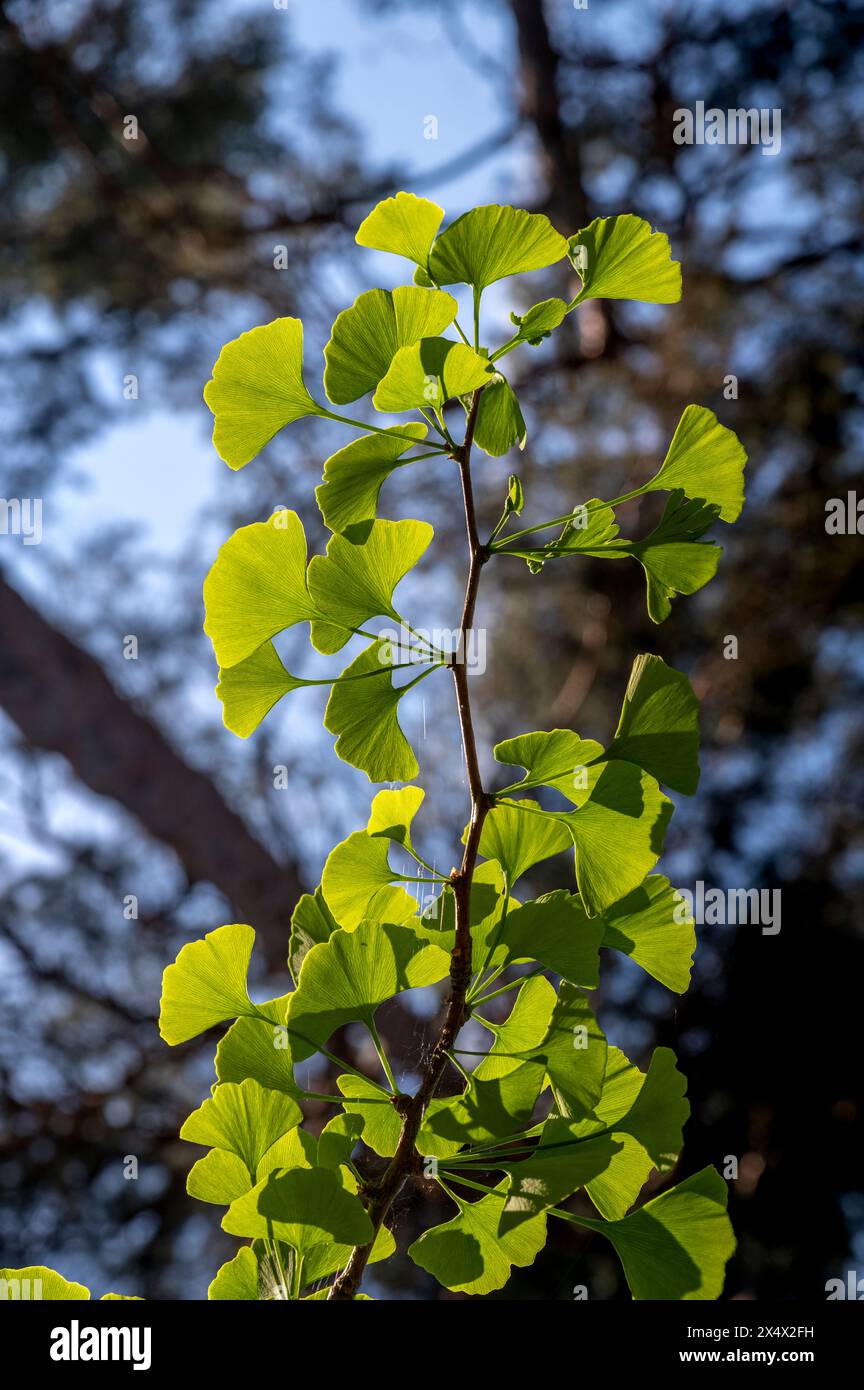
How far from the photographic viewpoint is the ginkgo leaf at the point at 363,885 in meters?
0.30

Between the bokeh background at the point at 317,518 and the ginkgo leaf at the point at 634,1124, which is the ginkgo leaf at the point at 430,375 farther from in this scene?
the bokeh background at the point at 317,518

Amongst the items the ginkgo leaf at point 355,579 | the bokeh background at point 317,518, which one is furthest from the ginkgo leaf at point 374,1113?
the bokeh background at point 317,518

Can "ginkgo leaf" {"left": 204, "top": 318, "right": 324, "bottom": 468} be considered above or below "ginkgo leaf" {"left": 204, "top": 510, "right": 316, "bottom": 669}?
Answer: above

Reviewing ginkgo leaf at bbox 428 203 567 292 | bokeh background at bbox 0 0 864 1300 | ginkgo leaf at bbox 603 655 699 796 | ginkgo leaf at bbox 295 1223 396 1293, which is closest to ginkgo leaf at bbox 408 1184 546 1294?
ginkgo leaf at bbox 295 1223 396 1293

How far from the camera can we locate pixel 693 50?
1.82 m

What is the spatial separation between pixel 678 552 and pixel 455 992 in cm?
13

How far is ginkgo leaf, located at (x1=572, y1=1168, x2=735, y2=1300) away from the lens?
28 centimetres

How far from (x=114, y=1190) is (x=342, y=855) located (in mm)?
1587

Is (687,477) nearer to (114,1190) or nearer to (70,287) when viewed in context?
(114,1190)

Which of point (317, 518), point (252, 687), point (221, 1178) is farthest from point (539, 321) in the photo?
point (317, 518)

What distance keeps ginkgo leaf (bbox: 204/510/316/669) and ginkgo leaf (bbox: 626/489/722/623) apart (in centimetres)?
9

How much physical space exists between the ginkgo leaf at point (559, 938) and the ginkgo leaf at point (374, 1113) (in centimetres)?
6

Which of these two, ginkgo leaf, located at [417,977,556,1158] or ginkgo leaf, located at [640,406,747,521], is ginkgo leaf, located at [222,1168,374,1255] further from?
ginkgo leaf, located at [640,406,747,521]
